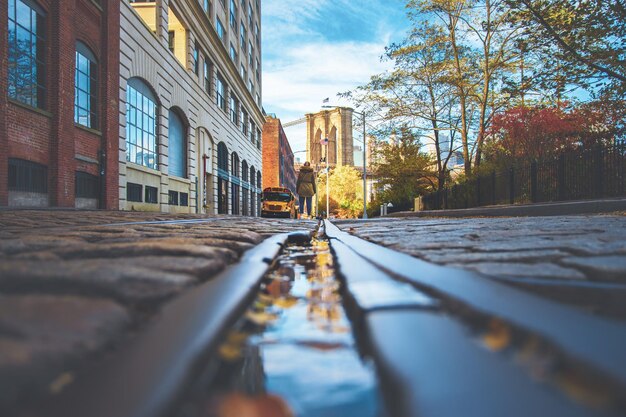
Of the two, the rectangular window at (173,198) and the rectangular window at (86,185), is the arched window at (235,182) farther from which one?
the rectangular window at (86,185)

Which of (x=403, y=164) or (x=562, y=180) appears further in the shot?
(x=403, y=164)

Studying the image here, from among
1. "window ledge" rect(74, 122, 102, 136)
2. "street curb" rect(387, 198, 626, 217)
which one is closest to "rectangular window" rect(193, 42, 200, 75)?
"window ledge" rect(74, 122, 102, 136)

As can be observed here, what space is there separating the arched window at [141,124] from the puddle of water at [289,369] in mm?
16276

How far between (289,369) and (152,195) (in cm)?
1797

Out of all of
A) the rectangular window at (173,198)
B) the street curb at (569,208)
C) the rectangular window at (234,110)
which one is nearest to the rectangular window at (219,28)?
the rectangular window at (234,110)

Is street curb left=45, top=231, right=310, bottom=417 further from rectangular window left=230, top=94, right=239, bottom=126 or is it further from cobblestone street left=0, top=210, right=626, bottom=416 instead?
rectangular window left=230, top=94, right=239, bottom=126

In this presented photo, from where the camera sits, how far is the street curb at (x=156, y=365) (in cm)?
64

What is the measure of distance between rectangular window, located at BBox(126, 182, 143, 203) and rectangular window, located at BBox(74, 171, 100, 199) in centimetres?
172

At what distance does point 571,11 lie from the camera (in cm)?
1086

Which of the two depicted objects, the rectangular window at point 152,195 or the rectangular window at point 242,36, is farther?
the rectangular window at point 242,36

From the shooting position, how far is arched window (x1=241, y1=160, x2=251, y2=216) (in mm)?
34338

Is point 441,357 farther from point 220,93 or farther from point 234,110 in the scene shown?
point 234,110

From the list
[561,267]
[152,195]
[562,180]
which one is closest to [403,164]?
[562,180]

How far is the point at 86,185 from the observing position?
1350 centimetres
